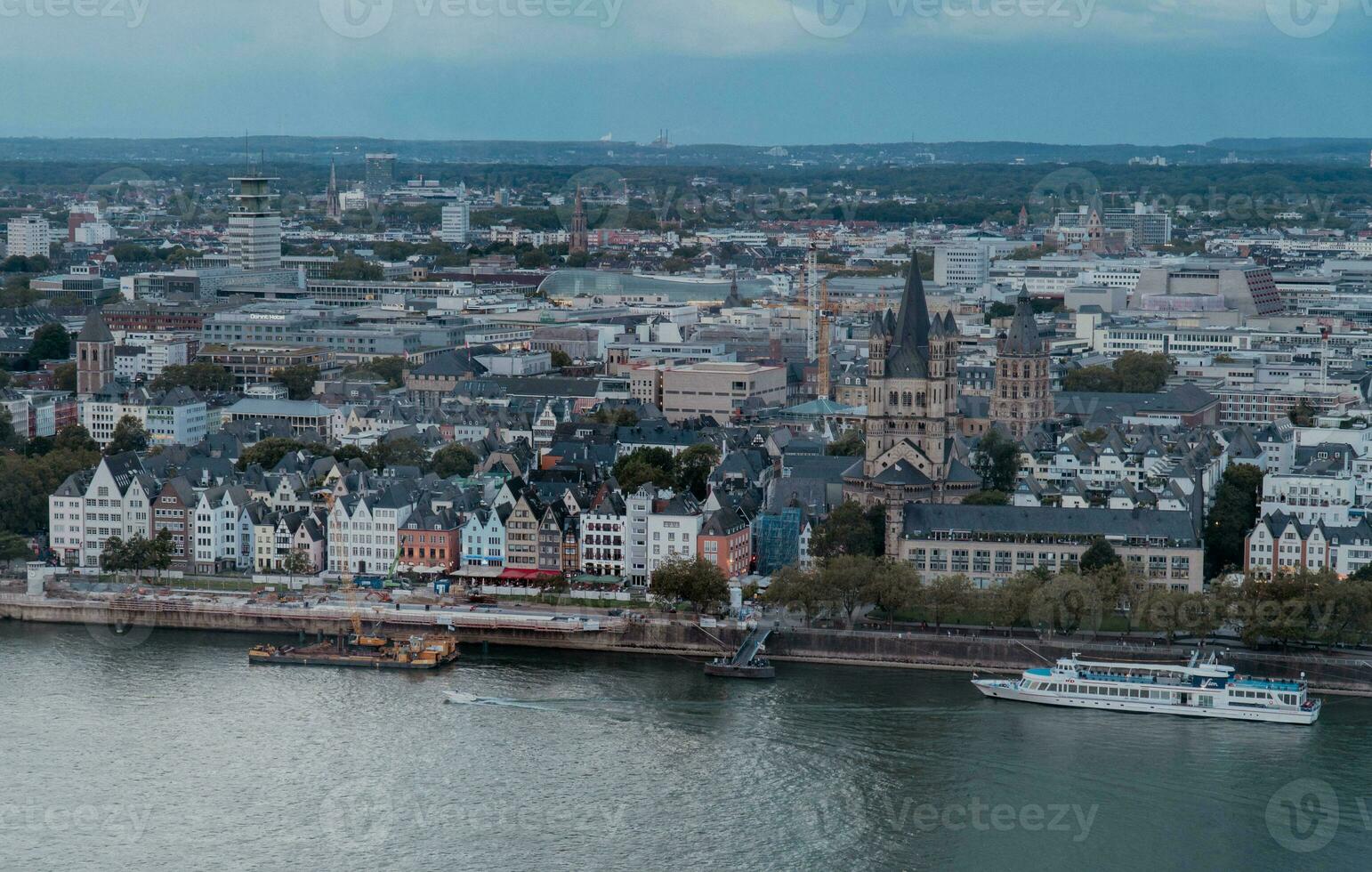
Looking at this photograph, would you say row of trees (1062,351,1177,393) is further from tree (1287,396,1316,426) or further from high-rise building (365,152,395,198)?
high-rise building (365,152,395,198)

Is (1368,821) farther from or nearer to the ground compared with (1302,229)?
nearer to the ground

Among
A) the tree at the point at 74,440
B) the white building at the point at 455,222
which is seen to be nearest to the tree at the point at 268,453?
the tree at the point at 74,440

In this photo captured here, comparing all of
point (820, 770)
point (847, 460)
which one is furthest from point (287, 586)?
point (820, 770)

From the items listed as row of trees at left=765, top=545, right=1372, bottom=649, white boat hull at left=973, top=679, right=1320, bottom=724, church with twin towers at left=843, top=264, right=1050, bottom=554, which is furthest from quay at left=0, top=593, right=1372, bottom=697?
church with twin towers at left=843, top=264, right=1050, bottom=554

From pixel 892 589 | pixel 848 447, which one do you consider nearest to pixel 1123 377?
pixel 848 447

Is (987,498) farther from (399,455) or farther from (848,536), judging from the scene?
(399,455)

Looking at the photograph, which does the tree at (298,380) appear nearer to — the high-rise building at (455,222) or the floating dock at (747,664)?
the floating dock at (747,664)

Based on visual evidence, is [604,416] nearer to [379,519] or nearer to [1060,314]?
[379,519]
